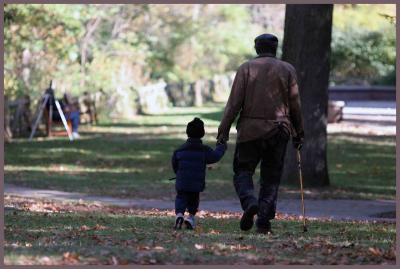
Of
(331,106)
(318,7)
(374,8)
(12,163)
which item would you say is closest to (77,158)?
(12,163)

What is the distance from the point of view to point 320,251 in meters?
8.77

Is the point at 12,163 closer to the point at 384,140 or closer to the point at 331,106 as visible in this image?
the point at 384,140

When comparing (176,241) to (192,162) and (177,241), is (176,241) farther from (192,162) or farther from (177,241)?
(192,162)

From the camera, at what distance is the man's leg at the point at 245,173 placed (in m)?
10.5

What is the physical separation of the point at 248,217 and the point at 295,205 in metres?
6.75

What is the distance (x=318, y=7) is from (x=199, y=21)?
3289 centimetres

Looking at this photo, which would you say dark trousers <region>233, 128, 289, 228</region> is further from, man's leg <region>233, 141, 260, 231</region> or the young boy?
the young boy

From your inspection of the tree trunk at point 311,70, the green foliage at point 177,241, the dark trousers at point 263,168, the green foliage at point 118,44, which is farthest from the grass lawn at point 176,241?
the green foliage at point 118,44

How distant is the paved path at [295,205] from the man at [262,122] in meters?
4.54

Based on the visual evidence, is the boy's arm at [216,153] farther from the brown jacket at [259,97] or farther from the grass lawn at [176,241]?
the grass lawn at [176,241]

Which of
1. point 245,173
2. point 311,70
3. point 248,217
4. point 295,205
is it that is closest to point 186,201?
point 245,173

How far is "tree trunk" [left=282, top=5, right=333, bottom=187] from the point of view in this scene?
18984 mm

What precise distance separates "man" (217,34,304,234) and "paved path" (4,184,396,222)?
14.9ft

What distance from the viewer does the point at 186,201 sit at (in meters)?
11.4
